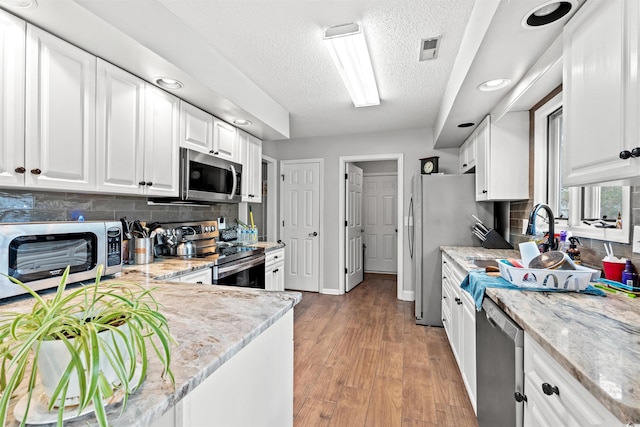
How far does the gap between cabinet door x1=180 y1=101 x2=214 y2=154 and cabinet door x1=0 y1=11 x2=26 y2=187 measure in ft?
3.46

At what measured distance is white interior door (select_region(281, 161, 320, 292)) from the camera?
4.70m

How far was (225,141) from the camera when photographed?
3055 millimetres

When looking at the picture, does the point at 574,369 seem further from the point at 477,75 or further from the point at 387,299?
the point at 387,299

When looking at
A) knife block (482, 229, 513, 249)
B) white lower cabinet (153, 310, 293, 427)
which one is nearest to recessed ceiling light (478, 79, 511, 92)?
knife block (482, 229, 513, 249)

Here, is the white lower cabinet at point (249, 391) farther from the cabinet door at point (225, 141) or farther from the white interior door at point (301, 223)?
the white interior door at point (301, 223)

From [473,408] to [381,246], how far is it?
14.4ft

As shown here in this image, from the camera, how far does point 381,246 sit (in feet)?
20.5

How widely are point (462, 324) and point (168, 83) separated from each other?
2.62 m

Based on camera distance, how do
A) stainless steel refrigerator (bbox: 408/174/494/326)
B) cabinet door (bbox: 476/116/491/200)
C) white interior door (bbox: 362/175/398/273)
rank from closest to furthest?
1. cabinet door (bbox: 476/116/491/200)
2. stainless steel refrigerator (bbox: 408/174/494/326)
3. white interior door (bbox: 362/175/398/273)

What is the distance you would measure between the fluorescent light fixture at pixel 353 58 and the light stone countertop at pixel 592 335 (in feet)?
5.49

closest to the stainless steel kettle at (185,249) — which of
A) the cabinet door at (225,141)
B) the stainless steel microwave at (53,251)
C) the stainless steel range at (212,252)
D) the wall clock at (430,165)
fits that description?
the stainless steel range at (212,252)

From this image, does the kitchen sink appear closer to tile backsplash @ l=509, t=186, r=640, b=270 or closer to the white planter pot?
tile backsplash @ l=509, t=186, r=640, b=270

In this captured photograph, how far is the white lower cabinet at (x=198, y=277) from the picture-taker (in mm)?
1954


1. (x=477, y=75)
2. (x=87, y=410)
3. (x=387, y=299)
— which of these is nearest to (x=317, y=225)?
(x=387, y=299)
